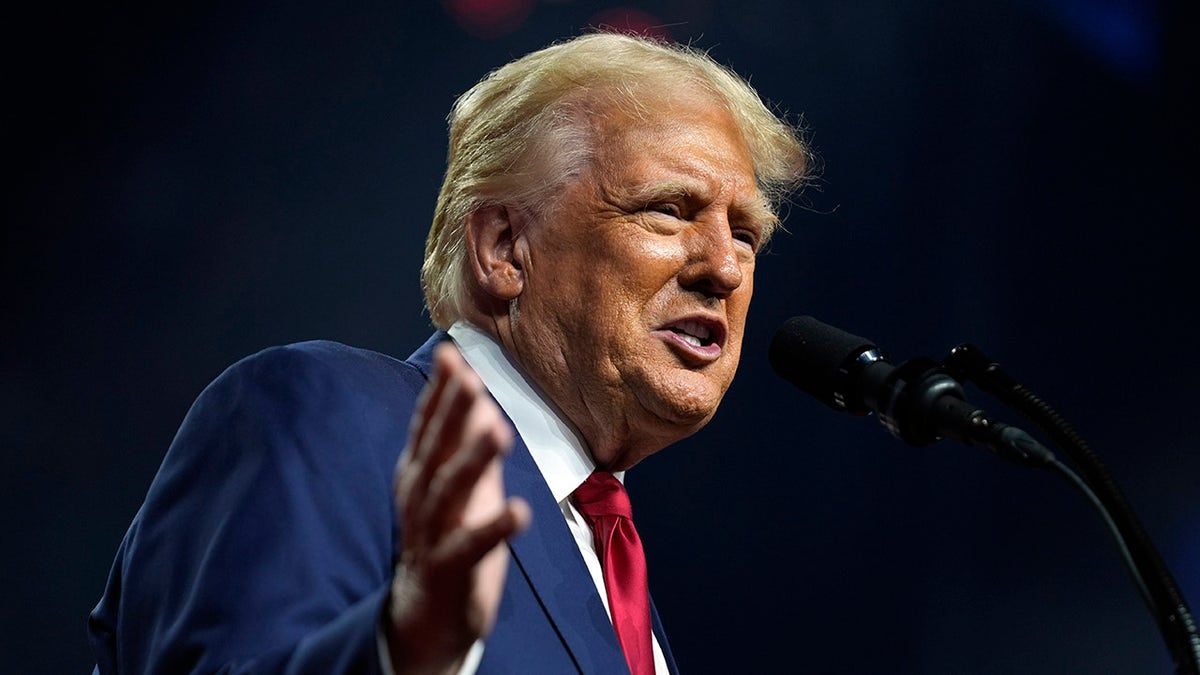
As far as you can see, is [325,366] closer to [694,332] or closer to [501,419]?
[501,419]

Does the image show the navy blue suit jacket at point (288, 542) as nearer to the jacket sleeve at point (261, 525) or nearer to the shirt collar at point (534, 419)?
the jacket sleeve at point (261, 525)

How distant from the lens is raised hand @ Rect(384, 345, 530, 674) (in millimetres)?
837

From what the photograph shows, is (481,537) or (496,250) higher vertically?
(496,250)

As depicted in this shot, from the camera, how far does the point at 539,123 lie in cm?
191

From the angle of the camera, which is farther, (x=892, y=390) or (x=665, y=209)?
(x=665, y=209)

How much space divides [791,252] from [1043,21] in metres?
0.81

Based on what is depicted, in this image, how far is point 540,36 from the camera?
106 inches

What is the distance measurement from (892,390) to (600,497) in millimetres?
550

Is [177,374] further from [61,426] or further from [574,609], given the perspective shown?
[574,609]

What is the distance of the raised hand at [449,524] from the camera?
84 cm

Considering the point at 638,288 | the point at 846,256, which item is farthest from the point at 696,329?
the point at 846,256

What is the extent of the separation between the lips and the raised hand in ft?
2.88

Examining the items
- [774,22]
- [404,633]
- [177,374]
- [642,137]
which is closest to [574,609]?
[404,633]

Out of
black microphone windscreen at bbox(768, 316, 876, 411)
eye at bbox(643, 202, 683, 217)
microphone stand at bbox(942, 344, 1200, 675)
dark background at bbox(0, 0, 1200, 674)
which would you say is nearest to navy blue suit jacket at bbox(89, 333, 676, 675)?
black microphone windscreen at bbox(768, 316, 876, 411)
